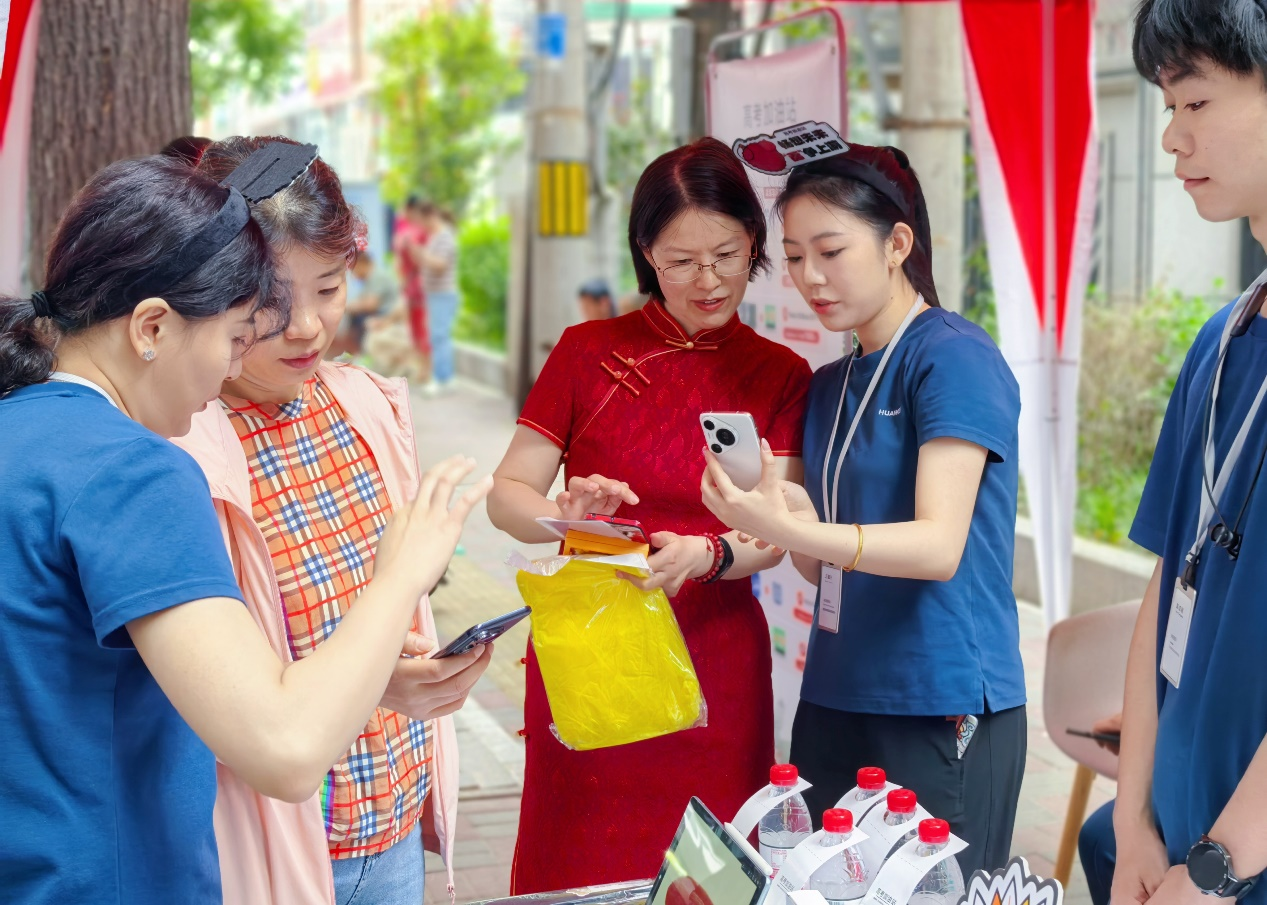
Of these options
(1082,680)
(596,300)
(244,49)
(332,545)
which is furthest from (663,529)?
(244,49)

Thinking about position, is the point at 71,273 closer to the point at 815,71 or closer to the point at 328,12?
the point at 815,71

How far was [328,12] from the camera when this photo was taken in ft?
109

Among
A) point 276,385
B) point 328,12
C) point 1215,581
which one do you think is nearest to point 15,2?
point 276,385

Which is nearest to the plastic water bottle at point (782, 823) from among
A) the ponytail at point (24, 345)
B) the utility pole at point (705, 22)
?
the ponytail at point (24, 345)

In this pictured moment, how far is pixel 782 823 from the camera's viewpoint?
5.65ft

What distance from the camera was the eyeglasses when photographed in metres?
2.18

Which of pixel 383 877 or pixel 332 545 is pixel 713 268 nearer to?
pixel 332 545

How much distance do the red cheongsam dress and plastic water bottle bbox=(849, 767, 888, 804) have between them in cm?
61

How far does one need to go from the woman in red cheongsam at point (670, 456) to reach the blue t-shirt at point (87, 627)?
0.95 meters


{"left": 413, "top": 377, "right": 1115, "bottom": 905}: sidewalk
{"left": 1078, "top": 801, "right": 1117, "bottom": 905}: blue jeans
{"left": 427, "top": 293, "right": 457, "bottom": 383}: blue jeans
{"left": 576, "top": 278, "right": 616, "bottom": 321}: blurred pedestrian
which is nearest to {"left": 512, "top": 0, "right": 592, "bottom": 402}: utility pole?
{"left": 576, "top": 278, "right": 616, "bottom": 321}: blurred pedestrian

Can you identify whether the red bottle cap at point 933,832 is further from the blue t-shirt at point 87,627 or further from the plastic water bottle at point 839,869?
the blue t-shirt at point 87,627

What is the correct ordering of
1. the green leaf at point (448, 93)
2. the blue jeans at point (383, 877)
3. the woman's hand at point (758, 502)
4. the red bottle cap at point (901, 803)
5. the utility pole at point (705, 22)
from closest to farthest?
the red bottle cap at point (901, 803)
the woman's hand at point (758, 502)
the blue jeans at point (383, 877)
the utility pole at point (705, 22)
the green leaf at point (448, 93)

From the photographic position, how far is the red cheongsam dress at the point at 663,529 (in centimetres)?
223

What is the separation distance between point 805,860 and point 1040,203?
118 inches
